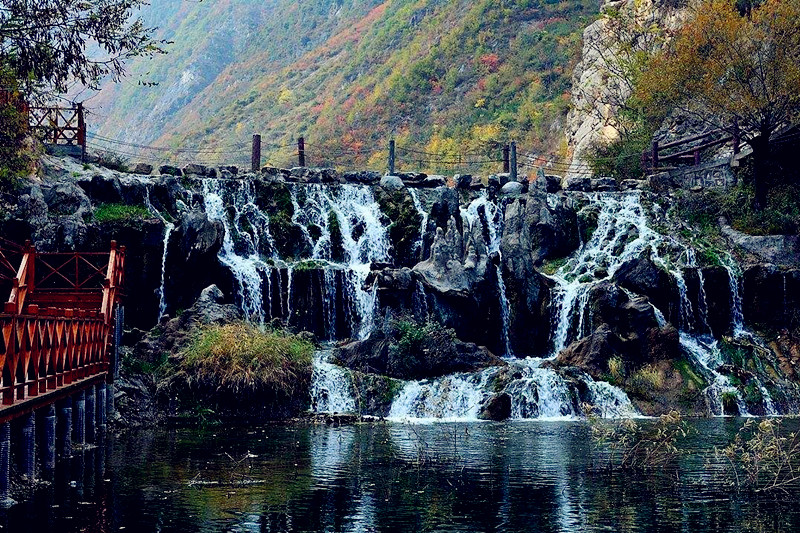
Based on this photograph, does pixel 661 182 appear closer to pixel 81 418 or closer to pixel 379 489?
pixel 81 418

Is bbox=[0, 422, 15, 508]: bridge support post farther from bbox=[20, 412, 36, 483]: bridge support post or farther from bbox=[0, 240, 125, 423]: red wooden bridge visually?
bbox=[20, 412, 36, 483]: bridge support post

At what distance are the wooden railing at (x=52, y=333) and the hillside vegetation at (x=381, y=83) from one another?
43.2 meters

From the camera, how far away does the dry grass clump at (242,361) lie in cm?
3609

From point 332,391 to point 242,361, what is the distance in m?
3.49

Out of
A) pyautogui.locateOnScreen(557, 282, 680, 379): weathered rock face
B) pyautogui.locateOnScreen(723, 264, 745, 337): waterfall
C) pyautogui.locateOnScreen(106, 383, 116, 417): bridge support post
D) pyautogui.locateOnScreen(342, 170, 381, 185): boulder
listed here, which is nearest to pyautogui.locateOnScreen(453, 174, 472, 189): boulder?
pyautogui.locateOnScreen(342, 170, 381, 185): boulder

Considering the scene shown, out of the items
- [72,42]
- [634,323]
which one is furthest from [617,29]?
[72,42]

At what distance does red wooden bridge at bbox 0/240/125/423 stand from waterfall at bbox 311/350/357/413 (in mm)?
7324

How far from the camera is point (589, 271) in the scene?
4841 centimetres

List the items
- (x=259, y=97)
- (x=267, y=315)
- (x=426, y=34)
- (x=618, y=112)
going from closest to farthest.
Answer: (x=267, y=315) → (x=618, y=112) → (x=426, y=34) → (x=259, y=97)

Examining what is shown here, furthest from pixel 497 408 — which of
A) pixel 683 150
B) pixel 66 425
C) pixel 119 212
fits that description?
pixel 683 150

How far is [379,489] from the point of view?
72.1 feet

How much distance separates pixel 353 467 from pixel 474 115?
73.6 metres

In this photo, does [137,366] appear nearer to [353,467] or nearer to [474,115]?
[353,467]

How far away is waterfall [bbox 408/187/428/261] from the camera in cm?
4978
